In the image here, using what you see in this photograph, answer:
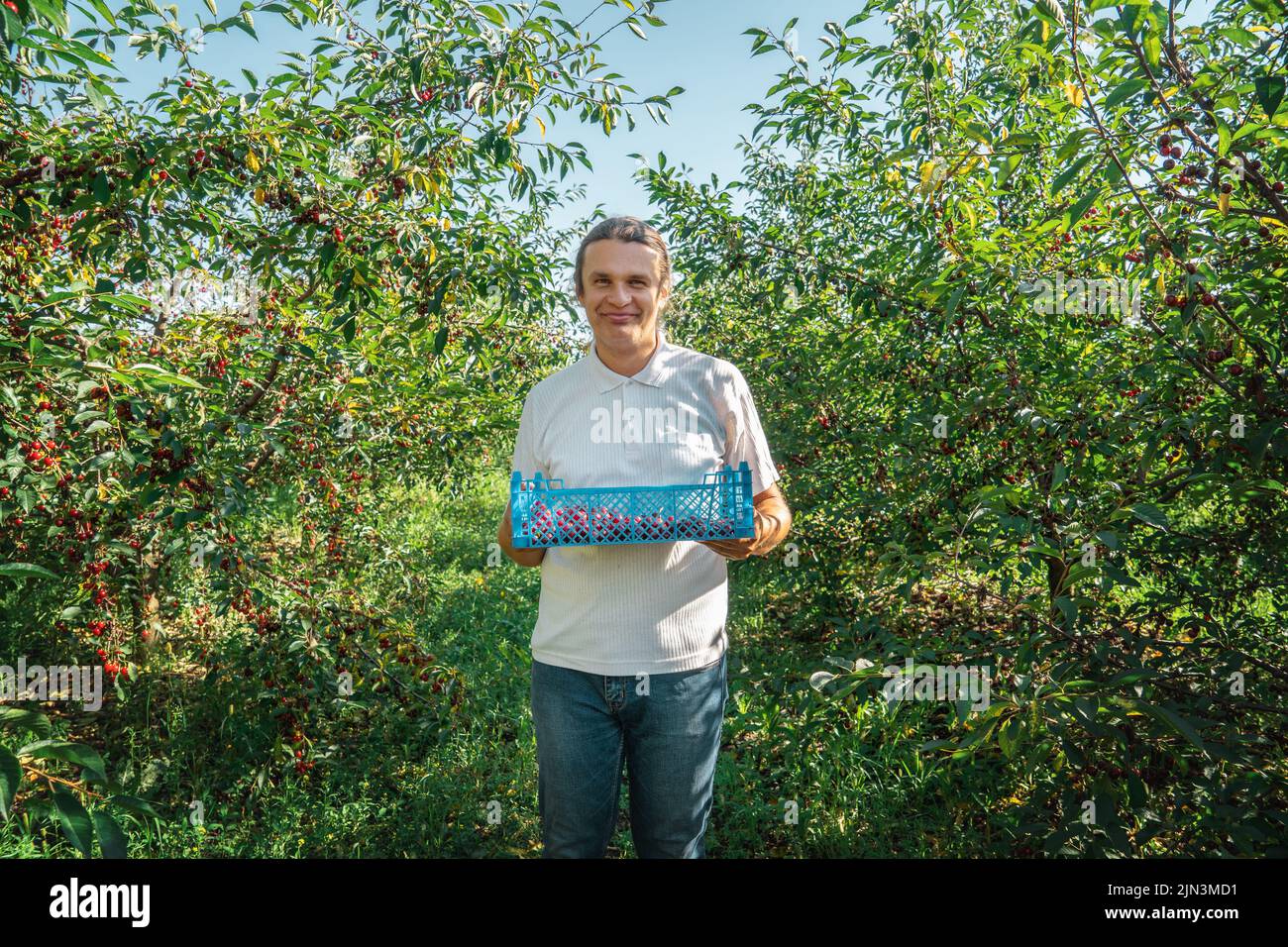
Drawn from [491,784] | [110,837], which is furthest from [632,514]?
[491,784]

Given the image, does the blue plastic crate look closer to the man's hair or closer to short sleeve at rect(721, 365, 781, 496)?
short sleeve at rect(721, 365, 781, 496)

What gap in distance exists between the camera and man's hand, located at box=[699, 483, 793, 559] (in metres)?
1.57

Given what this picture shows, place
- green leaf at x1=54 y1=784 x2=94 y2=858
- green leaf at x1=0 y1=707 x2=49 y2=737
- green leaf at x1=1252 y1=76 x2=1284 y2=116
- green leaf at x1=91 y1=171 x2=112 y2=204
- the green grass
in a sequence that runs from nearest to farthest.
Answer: green leaf at x1=54 y1=784 x2=94 y2=858
green leaf at x1=0 y1=707 x2=49 y2=737
green leaf at x1=1252 y1=76 x2=1284 y2=116
green leaf at x1=91 y1=171 x2=112 y2=204
the green grass

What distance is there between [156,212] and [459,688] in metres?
1.92

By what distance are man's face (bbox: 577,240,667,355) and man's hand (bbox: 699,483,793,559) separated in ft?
1.36

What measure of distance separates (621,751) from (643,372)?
799 millimetres

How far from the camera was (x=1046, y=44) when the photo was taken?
1691 mm

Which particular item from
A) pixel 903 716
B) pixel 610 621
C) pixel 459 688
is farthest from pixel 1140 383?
pixel 459 688

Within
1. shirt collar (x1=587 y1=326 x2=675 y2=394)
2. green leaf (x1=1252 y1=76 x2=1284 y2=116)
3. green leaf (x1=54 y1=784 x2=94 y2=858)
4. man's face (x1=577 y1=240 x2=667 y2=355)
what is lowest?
green leaf (x1=54 y1=784 x2=94 y2=858)

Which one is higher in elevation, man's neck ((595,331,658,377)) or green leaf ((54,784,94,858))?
man's neck ((595,331,658,377))

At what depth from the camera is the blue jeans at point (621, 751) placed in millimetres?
1599

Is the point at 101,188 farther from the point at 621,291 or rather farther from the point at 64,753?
the point at 64,753

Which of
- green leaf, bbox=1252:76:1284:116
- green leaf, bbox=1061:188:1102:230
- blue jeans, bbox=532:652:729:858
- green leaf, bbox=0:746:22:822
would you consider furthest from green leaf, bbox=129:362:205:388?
green leaf, bbox=1252:76:1284:116

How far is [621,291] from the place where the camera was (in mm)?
1642
